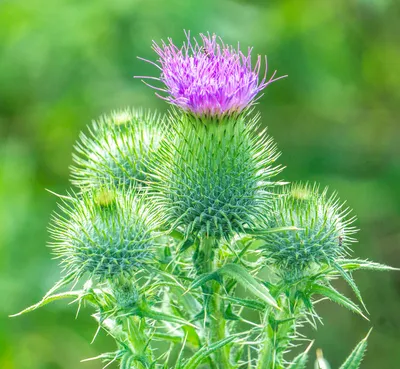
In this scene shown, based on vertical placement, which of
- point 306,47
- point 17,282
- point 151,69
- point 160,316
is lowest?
point 17,282

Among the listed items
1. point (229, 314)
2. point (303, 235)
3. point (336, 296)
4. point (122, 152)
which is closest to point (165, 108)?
point (122, 152)

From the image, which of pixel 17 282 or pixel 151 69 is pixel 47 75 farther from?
pixel 17 282

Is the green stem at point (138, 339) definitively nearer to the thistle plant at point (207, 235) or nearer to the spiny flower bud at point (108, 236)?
the thistle plant at point (207, 235)

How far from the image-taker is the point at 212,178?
352 centimetres

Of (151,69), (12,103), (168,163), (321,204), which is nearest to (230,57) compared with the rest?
(168,163)

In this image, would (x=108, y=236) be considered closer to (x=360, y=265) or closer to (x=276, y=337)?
(x=276, y=337)

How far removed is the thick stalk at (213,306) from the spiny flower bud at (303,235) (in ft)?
0.98

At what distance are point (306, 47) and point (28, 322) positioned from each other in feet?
14.2

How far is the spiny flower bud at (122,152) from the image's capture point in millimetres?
4066

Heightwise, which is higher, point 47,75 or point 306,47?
point 306,47

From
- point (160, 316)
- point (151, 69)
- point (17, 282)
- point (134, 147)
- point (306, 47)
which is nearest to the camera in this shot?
point (160, 316)

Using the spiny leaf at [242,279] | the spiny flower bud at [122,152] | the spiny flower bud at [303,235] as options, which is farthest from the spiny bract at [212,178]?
the spiny flower bud at [122,152]

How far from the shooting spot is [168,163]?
11.9ft

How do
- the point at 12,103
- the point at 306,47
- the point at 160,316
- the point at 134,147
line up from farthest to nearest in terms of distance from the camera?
the point at 12,103, the point at 306,47, the point at 134,147, the point at 160,316
